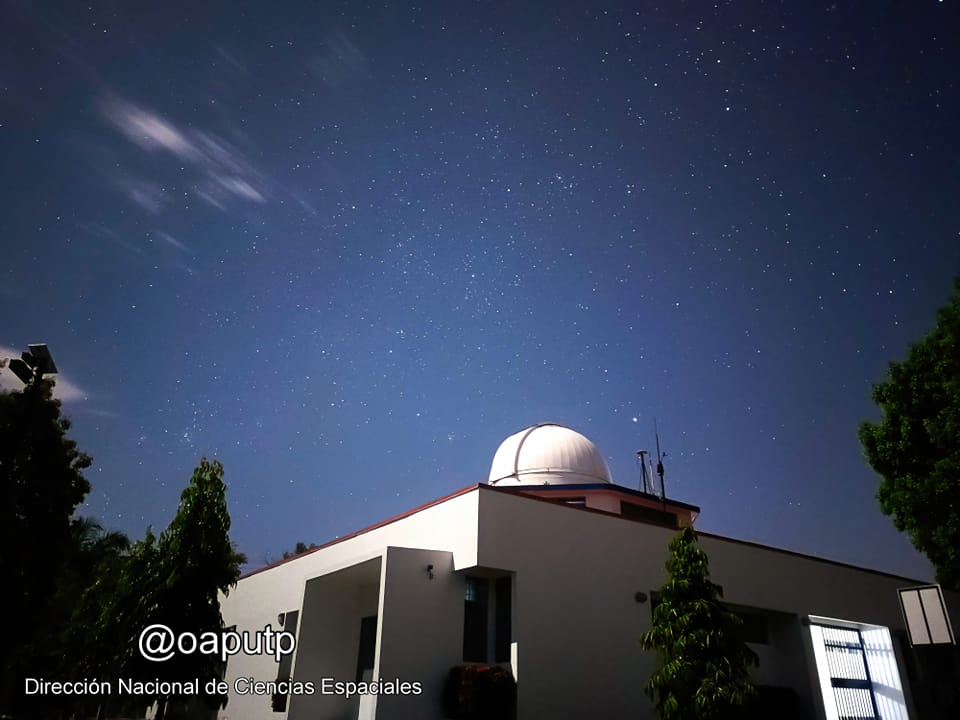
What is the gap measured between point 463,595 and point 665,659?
4.55 metres

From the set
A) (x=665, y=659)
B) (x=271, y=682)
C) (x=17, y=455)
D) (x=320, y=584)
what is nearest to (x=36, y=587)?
(x=17, y=455)

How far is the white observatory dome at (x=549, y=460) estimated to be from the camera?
22922 mm

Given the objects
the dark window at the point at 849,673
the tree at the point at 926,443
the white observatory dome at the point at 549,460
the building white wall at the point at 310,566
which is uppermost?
the white observatory dome at the point at 549,460

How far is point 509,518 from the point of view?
1454cm

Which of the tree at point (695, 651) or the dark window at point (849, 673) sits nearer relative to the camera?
the tree at point (695, 651)

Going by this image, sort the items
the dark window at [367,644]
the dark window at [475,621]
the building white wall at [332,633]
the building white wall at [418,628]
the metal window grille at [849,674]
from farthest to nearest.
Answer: the metal window grille at [849,674] < the dark window at [367,644] < the building white wall at [332,633] < the dark window at [475,621] < the building white wall at [418,628]

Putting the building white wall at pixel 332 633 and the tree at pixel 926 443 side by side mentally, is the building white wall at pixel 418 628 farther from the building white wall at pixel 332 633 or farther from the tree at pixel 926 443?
the tree at pixel 926 443

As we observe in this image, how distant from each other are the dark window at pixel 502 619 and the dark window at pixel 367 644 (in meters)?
4.02

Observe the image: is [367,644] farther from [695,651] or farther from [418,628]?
[695,651]

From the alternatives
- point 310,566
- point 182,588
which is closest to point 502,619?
point 182,588

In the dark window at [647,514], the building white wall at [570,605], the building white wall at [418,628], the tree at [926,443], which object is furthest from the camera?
the dark window at [647,514]

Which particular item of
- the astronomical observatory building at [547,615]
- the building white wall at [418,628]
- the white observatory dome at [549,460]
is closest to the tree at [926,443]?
the astronomical observatory building at [547,615]

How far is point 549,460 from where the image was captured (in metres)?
23.3

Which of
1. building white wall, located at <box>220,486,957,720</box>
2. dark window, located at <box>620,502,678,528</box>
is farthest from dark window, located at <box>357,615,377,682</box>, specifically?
dark window, located at <box>620,502,678,528</box>
